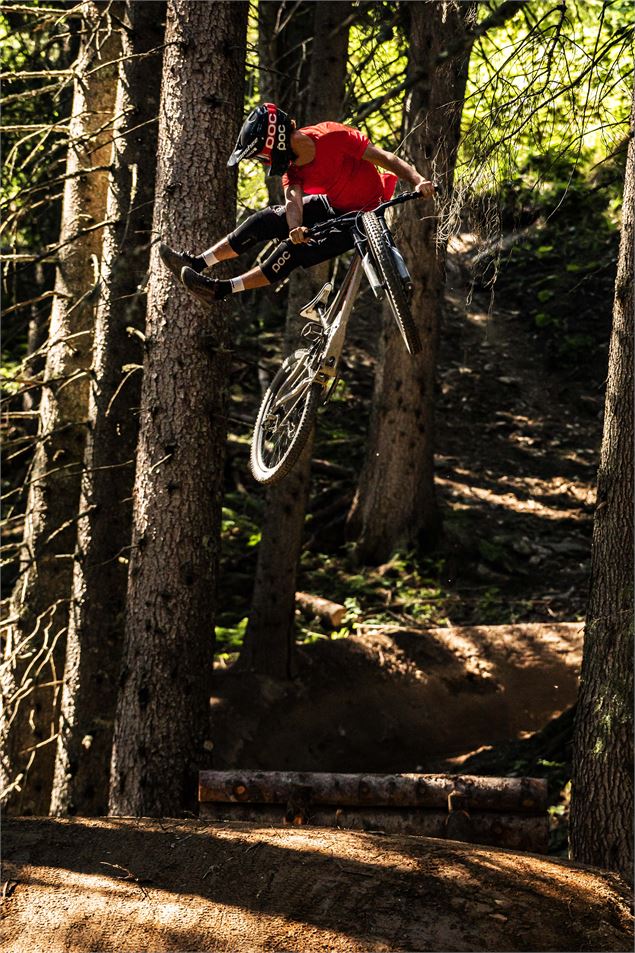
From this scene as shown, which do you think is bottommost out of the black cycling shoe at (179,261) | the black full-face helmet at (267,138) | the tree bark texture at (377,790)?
the tree bark texture at (377,790)

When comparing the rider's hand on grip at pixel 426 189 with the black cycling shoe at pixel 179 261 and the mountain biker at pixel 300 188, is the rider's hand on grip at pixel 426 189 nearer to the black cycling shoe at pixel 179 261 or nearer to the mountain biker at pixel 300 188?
the mountain biker at pixel 300 188

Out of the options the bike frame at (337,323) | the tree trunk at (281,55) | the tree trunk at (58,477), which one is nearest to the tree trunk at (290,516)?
the tree trunk at (281,55)

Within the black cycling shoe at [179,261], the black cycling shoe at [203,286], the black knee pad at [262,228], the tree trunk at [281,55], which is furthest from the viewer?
the tree trunk at [281,55]

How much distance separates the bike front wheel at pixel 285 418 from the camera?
5957 mm

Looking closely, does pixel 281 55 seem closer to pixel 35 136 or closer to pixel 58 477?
pixel 35 136

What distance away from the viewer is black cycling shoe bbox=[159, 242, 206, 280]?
6.42 metres

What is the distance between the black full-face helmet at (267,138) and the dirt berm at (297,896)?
371 centimetres

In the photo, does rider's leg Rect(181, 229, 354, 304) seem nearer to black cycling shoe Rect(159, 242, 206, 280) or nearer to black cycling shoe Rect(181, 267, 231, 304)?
black cycling shoe Rect(181, 267, 231, 304)

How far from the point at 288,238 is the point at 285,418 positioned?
4.00 ft

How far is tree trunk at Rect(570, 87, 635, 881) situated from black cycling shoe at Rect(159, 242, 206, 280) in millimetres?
2654

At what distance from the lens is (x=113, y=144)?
8906mm

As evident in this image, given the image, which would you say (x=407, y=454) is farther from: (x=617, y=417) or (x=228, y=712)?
(x=617, y=417)

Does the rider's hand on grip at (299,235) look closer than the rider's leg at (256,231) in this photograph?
Yes

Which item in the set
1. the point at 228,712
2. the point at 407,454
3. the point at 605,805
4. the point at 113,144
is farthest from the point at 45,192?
the point at 605,805
